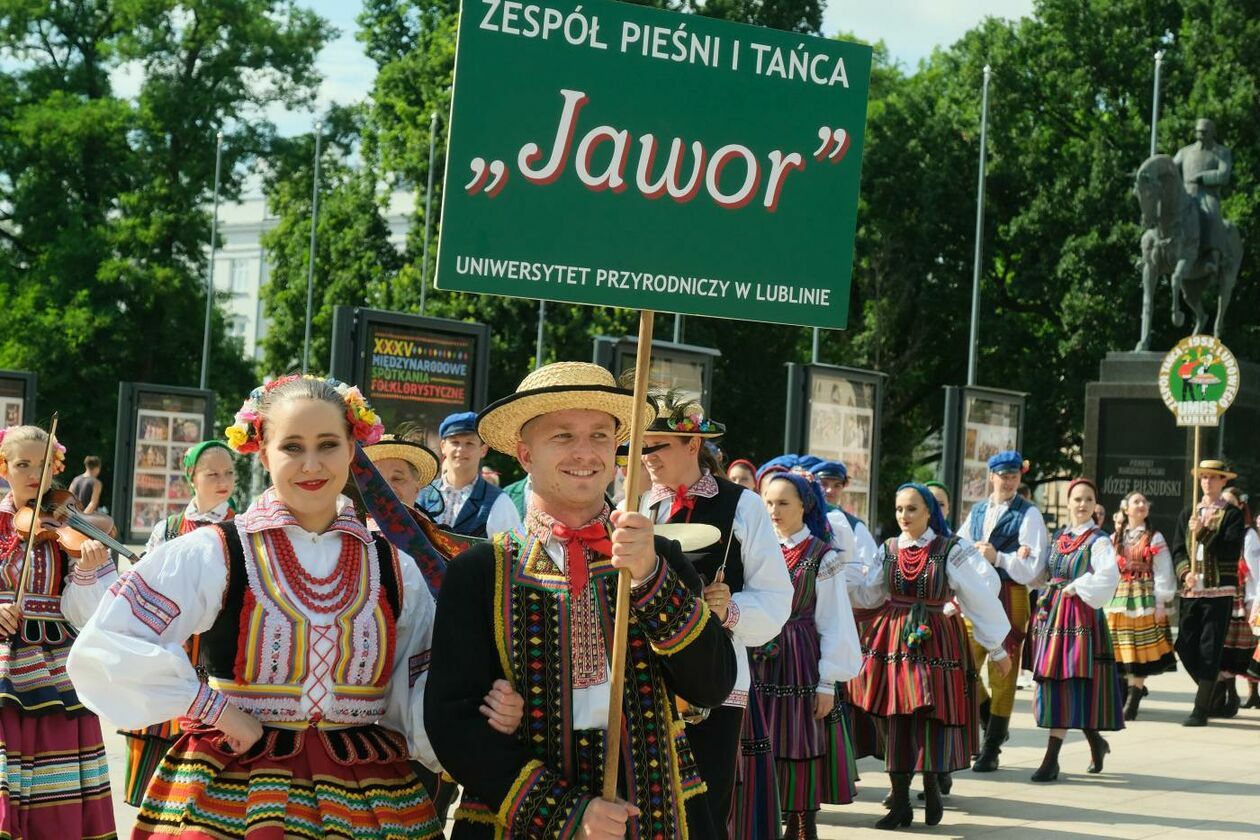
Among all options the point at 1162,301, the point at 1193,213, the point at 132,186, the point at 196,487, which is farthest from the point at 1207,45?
the point at 196,487

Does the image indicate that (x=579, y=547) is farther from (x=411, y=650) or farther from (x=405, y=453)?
(x=405, y=453)

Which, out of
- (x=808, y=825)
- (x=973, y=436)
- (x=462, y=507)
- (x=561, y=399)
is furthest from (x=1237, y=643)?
(x=561, y=399)

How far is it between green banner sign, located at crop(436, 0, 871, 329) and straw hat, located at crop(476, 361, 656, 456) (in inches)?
7.0

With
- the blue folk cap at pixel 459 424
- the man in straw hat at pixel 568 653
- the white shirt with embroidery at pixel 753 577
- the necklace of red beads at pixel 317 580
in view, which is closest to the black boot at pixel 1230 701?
the blue folk cap at pixel 459 424

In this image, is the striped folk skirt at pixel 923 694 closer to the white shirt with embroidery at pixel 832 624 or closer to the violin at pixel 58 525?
the white shirt with embroidery at pixel 832 624

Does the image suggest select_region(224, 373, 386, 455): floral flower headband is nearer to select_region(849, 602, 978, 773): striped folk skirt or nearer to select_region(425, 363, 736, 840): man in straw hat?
select_region(425, 363, 736, 840): man in straw hat

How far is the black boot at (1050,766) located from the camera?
11133 millimetres

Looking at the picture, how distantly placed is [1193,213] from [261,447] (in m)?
22.9

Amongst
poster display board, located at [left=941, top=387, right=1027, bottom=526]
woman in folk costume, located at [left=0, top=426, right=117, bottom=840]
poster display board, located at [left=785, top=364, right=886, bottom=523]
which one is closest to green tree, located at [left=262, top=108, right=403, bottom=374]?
poster display board, located at [left=941, top=387, right=1027, bottom=526]

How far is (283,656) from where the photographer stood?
3.67 m

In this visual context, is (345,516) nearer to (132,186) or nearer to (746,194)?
(746,194)

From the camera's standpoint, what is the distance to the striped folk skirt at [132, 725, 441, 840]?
353cm

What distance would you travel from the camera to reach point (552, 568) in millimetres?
3715

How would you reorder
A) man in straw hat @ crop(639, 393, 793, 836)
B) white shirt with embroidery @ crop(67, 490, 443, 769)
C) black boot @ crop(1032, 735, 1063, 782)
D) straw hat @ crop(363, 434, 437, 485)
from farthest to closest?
black boot @ crop(1032, 735, 1063, 782), straw hat @ crop(363, 434, 437, 485), man in straw hat @ crop(639, 393, 793, 836), white shirt with embroidery @ crop(67, 490, 443, 769)
